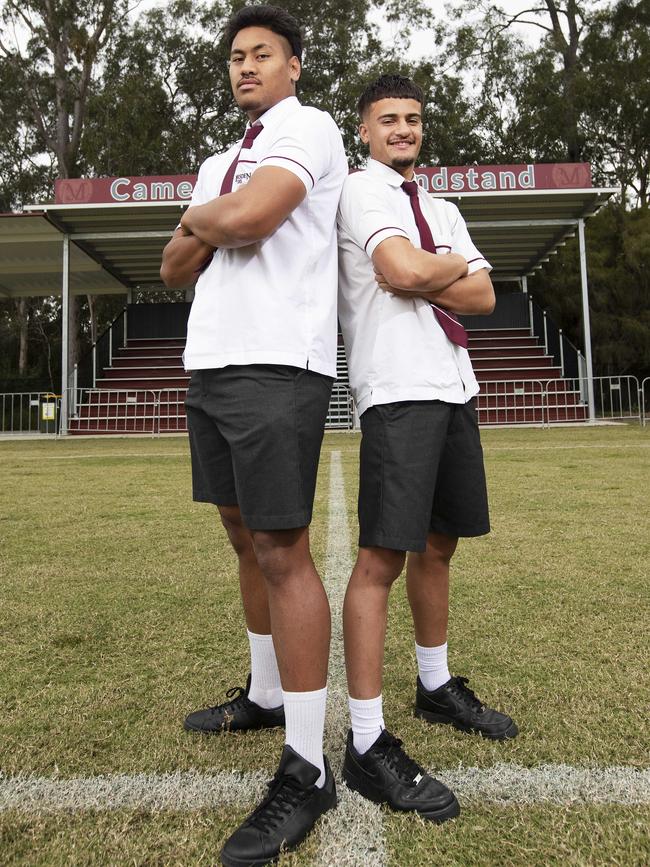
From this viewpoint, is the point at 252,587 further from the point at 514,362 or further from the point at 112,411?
the point at 514,362

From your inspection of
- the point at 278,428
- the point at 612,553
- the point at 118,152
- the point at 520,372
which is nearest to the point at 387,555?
the point at 278,428

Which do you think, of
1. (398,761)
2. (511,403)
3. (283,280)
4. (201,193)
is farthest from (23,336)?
(398,761)

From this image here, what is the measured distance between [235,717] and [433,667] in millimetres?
563

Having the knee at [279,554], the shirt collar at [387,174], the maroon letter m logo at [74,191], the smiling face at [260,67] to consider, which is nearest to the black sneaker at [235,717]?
the knee at [279,554]

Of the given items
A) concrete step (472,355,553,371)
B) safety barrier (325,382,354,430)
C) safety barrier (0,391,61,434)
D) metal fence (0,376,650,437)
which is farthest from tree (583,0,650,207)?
safety barrier (0,391,61,434)

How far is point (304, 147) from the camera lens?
1.59 m

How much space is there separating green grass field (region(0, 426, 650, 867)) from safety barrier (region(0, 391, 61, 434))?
13.3 metres

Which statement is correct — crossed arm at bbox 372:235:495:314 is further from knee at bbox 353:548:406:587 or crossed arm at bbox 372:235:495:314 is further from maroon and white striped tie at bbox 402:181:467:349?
knee at bbox 353:548:406:587

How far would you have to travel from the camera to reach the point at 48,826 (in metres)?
1.45

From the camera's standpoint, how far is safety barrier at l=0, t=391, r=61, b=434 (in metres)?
17.4

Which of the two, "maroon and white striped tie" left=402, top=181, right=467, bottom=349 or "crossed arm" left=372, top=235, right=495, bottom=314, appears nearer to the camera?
"crossed arm" left=372, top=235, right=495, bottom=314

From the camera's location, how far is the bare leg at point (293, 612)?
158 centimetres

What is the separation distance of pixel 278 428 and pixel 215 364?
22cm

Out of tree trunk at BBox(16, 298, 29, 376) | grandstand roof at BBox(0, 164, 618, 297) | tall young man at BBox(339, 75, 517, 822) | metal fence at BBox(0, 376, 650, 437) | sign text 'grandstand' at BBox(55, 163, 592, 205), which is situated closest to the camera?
tall young man at BBox(339, 75, 517, 822)
